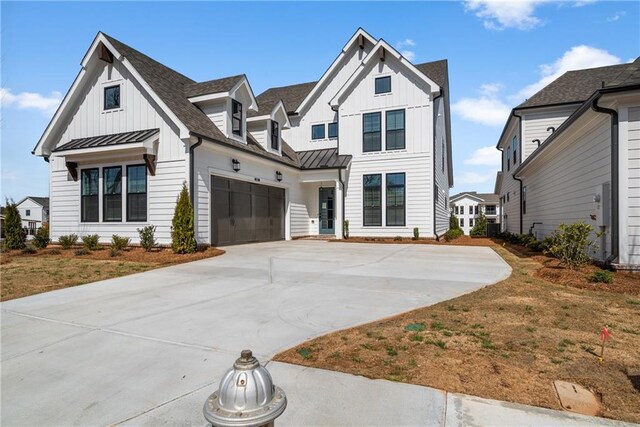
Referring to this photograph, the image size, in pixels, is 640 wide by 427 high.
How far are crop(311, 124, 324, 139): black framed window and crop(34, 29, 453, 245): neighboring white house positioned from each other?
0.21 feet

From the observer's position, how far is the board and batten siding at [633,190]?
7.61 m

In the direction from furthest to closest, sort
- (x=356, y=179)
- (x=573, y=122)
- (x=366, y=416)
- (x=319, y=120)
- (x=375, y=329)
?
(x=319, y=120)
(x=356, y=179)
(x=573, y=122)
(x=375, y=329)
(x=366, y=416)

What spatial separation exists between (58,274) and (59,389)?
22.0 ft

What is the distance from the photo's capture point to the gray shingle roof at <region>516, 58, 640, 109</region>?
17562mm

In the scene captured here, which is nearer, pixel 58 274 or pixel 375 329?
pixel 375 329

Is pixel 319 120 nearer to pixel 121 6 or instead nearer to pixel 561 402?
pixel 121 6

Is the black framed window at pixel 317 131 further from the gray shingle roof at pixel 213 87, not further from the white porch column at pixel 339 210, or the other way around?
the gray shingle roof at pixel 213 87

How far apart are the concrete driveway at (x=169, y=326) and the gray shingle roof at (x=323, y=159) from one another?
10.3 meters

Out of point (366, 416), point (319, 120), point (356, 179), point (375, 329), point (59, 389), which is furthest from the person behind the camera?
point (319, 120)

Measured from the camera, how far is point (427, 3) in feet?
33.1

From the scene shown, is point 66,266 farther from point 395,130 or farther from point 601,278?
point 395,130

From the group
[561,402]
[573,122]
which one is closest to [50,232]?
[561,402]

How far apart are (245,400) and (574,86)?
2283 cm

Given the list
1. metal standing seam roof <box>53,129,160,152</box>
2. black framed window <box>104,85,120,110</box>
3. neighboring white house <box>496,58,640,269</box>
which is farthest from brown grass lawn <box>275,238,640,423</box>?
black framed window <box>104,85,120,110</box>
